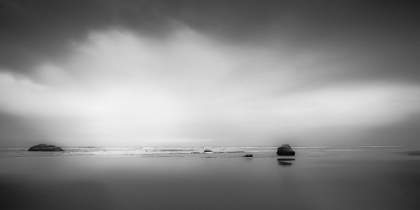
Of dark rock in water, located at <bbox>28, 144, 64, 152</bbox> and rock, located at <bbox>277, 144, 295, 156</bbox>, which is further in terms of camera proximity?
dark rock in water, located at <bbox>28, 144, 64, 152</bbox>

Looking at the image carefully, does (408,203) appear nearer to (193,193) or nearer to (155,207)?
(193,193)

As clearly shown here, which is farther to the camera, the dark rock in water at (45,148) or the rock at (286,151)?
the dark rock in water at (45,148)

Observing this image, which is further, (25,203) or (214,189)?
(214,189)

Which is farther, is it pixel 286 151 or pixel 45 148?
pixel 45 148

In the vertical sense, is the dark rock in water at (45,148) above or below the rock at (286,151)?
above

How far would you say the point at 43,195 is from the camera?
13.1 meters

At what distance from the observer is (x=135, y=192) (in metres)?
13.9

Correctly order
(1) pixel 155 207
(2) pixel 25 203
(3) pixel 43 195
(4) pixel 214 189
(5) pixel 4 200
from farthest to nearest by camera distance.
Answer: (4) pixel 214 189, (3) pixel 43 195, (5) pixel 4 200, (2) pixel 25 203, (1) pixel 155 207

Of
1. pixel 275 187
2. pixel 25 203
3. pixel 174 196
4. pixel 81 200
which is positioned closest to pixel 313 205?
pixel 275 187

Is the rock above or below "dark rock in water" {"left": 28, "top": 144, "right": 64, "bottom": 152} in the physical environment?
below

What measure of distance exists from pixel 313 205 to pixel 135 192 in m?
9.88

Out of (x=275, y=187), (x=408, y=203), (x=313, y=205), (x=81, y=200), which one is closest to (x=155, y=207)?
(x=81, y=200)

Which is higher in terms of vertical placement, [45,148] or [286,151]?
[45,148]

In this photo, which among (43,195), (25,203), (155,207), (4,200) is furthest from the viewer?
(43,195)
